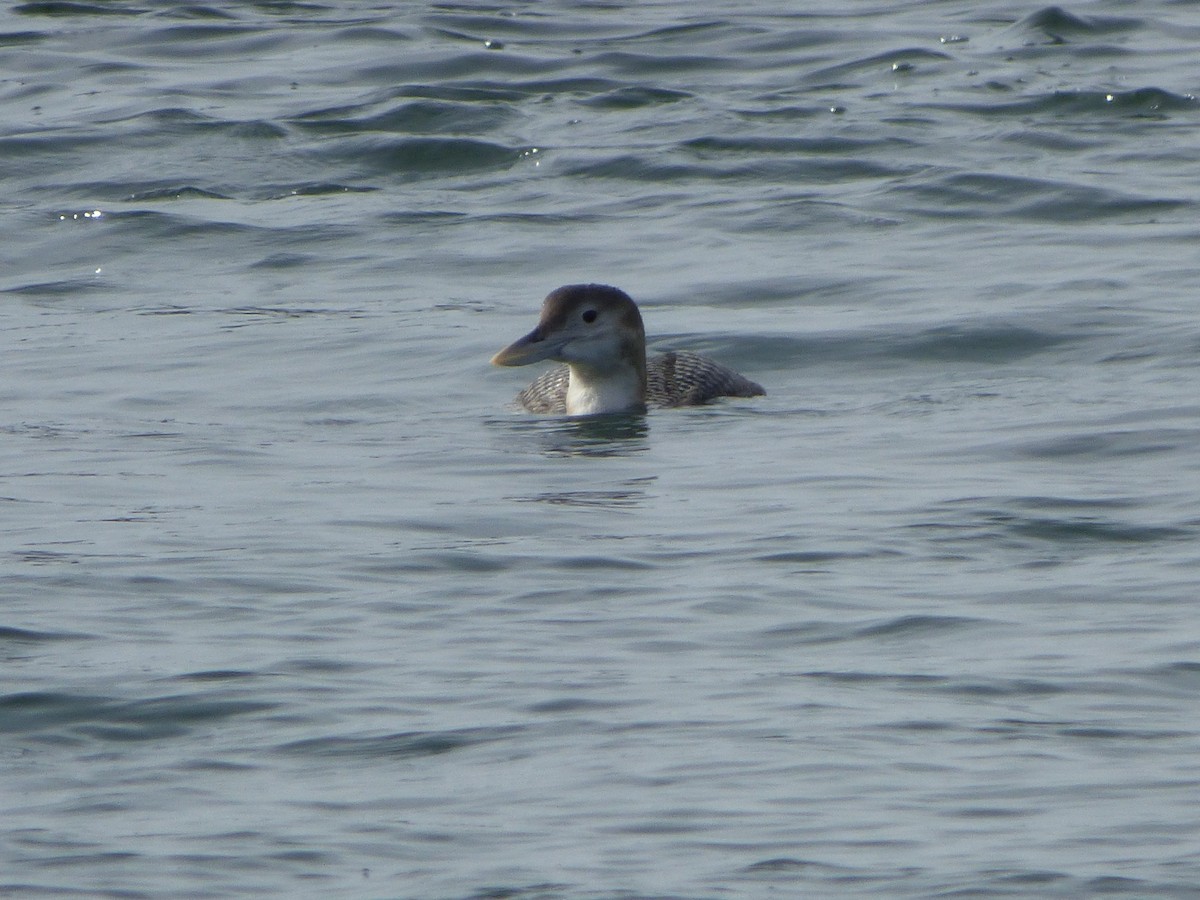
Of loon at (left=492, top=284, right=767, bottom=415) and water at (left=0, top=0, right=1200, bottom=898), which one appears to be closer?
water at (left=0, top=0, right=1200, bottom=898)

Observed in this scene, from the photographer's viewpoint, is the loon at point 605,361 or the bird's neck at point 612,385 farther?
the bird's neck at point 612,385

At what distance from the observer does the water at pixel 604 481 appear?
20.7ft

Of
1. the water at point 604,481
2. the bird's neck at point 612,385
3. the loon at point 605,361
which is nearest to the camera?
the water at point 604,481

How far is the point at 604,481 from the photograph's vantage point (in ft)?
35.6

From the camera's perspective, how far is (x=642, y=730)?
6953 millimetres

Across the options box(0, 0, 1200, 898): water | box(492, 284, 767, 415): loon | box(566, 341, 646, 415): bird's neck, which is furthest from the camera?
box(566, 341, 646, 415): bird's neck

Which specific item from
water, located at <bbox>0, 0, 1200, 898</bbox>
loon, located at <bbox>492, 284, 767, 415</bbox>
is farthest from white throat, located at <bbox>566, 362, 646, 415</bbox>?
water, located at <bbox>0, 0, 1200, 898</bbox>

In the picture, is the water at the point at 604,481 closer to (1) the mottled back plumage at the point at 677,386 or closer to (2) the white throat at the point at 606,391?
(1) the mottled back plumage at the point at 677,386

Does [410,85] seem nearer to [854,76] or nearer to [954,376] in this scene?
[854,76]

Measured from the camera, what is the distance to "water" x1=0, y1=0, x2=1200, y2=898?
6316 millimetres

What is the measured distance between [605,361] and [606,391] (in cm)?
18

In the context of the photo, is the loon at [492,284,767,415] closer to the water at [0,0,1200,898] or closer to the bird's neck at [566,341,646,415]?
the bird's neck at [566,341,646,415]

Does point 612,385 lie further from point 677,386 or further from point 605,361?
point 677,386

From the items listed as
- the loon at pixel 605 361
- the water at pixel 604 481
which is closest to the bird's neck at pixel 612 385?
the loon at pixel 605 361
